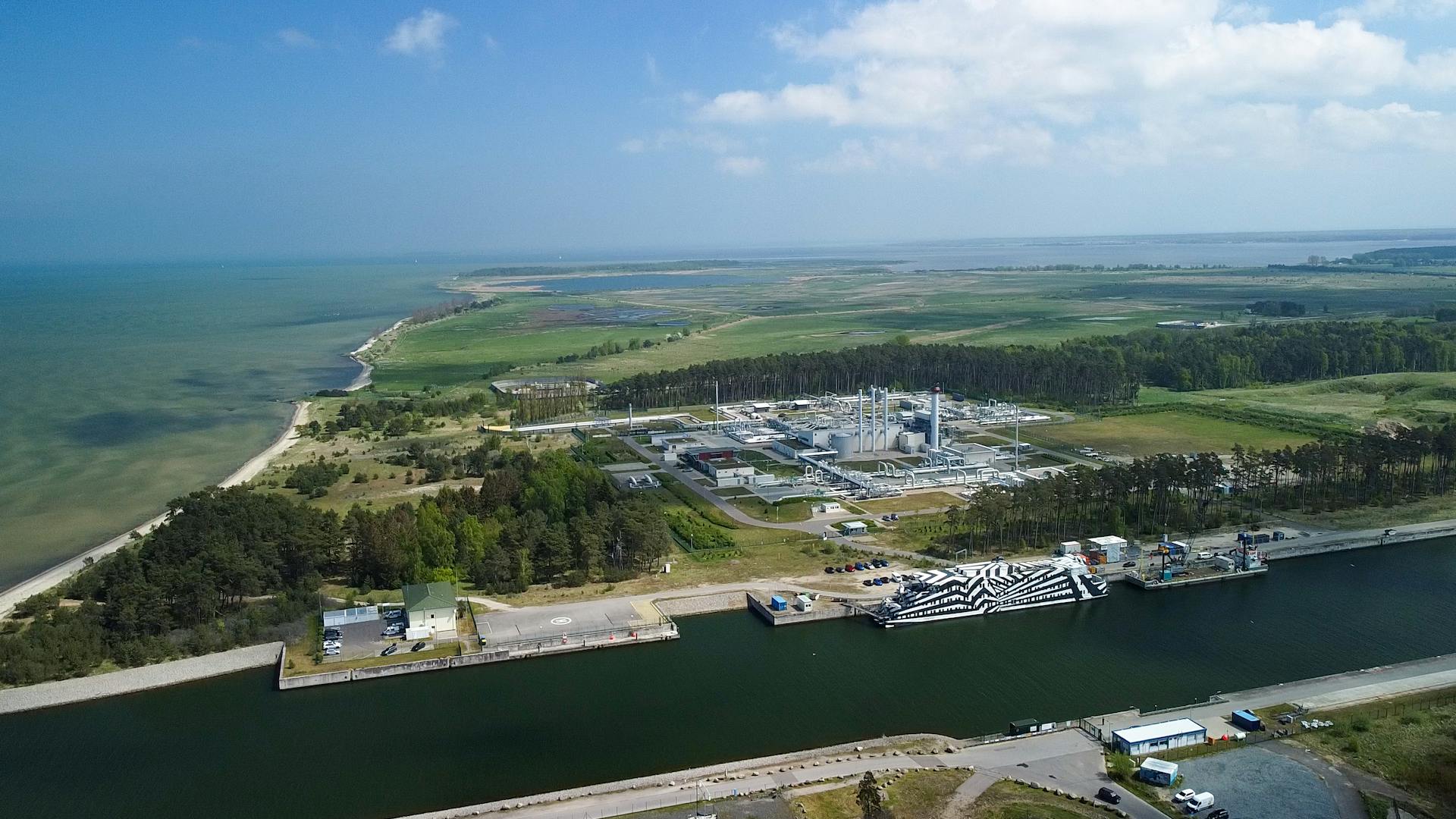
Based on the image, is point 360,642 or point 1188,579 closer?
point 360,642

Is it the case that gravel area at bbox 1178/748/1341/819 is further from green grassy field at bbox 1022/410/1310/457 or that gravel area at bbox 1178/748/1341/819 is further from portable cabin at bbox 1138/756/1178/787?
green grassy field at bbox 1022/410/1310/457

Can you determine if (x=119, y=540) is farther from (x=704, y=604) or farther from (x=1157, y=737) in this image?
(x=1157, y=737)

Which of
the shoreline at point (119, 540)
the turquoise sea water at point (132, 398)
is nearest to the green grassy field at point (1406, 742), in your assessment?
the shoreline at point (119, 540)

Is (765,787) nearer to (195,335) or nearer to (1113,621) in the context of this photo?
(1113,621)

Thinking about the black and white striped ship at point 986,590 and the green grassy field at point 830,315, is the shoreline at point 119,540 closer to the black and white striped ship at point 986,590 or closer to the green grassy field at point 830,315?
the green grassy field at point 830,315

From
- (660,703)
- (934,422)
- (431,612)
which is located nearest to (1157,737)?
(660,703)

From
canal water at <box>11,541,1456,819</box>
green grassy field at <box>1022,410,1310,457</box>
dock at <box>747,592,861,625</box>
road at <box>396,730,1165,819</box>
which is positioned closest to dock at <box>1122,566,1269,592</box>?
canal water at <box>11,541,1456,819</box>

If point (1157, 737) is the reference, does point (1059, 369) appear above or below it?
above
